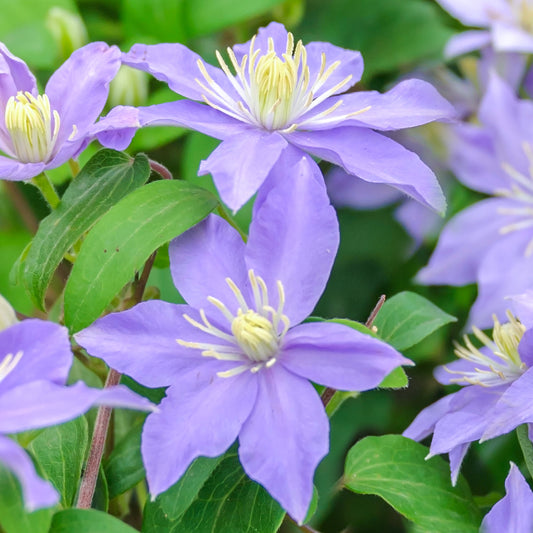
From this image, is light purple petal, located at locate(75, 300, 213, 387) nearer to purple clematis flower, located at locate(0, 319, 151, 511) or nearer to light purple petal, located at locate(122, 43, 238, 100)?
purple clematis flower, located at locate(0, 319, 151, 511)

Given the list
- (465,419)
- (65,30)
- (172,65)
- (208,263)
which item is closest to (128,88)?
(65,30)

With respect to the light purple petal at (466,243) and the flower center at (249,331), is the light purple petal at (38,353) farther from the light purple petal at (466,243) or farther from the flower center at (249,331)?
the light purple petal at (466,243)

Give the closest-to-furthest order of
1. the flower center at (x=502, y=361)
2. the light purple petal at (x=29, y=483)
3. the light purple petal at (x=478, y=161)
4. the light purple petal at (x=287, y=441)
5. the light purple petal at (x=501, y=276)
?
1. the light purple petal at (x=29, y=483)
2. the light purple petal at (x=287, y=441)
3. the flower center at (x=502, y=361)
4. the light purple petal at (x=501, y=276)
5. the light purple petal at (x=478, y=161)

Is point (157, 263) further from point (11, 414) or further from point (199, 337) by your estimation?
point (11, 414)

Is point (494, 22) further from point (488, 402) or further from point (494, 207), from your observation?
point (488, 402)

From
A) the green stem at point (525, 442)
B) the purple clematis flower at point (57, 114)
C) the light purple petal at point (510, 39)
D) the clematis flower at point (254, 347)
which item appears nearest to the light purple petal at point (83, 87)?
the purple clematis flower at point (57, 114)

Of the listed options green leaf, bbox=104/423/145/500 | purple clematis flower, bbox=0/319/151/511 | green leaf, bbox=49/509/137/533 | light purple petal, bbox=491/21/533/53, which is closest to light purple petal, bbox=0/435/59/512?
purple clematis flower, bbox=0/319/151/511
